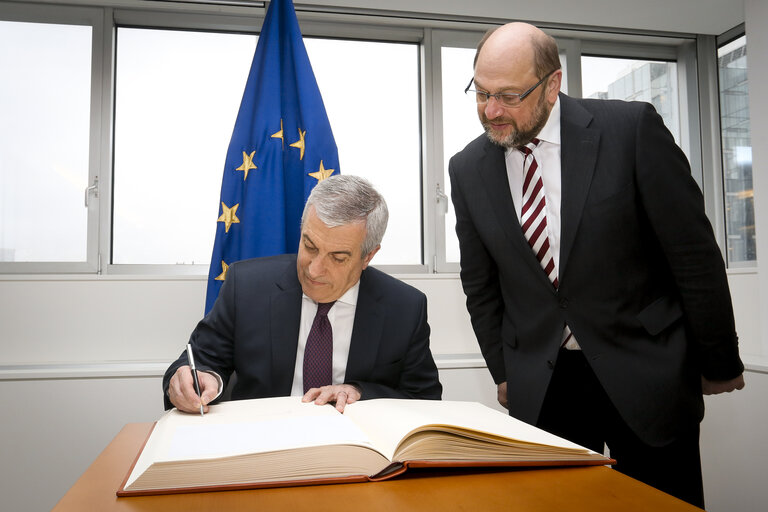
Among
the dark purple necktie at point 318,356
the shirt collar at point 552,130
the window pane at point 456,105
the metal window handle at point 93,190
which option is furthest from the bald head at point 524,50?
the metal window handle at point 93,190

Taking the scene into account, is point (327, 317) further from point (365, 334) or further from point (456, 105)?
point (456, 105)

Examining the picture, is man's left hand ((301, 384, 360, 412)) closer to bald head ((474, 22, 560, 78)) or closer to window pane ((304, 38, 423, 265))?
bald head ((474, 22, 560, 78))

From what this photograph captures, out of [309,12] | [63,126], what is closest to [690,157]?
[309,12]

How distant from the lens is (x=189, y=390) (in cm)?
107

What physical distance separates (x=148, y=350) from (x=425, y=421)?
227cm

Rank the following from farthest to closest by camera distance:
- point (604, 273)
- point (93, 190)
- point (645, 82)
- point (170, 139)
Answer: point (645, 82) → point (170, 139) → point (93, 190) → point (604, 273)

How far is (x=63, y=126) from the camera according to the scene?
3.08 metres

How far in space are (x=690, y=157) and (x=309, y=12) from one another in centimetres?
262

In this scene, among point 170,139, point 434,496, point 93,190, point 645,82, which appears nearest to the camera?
point 434,496

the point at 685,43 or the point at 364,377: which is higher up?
the point at 685,43

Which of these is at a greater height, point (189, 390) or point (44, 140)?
point (44, 140)

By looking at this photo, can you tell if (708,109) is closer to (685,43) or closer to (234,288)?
(685,43)

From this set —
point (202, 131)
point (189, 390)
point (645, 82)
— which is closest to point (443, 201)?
point (202, 131)

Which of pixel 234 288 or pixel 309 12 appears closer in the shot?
pixel 234 288
